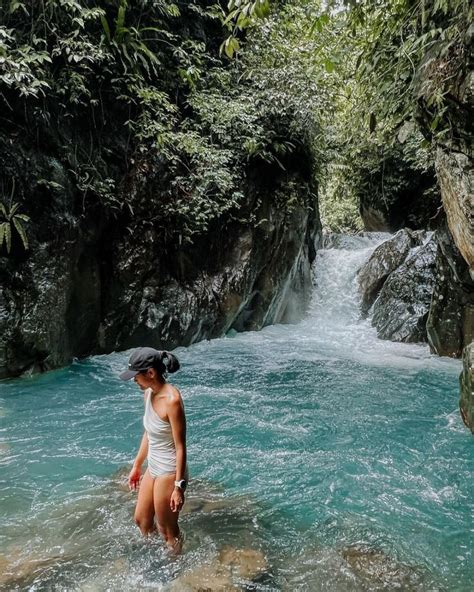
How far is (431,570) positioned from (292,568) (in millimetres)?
1059

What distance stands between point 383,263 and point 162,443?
490 inches

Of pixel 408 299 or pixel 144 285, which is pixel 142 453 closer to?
pixel 144 285

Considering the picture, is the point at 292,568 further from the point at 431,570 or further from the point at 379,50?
the point at 379,50

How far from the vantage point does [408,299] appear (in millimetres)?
12148

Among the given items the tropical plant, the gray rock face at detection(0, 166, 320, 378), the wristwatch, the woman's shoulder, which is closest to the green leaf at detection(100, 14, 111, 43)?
the gray rock face at detection(0, 166, 320, 378)

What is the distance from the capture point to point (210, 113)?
32.7ft

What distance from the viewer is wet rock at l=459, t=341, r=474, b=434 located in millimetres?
5559

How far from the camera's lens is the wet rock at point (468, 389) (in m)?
5.56

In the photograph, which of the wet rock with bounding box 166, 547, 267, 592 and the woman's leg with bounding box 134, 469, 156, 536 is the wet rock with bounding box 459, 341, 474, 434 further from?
the woman's leg with bounding box 134, 469, 156, 536

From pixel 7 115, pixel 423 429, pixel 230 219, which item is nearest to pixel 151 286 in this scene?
pixel 230 219

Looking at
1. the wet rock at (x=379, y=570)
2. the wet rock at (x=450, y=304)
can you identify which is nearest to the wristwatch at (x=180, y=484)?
the wet rock at (x=379, y=570)

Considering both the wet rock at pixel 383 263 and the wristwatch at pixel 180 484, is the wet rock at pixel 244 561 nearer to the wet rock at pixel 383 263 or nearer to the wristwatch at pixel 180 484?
the wristwatch at pixel 180 484

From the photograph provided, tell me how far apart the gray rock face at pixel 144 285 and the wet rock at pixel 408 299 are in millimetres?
2999

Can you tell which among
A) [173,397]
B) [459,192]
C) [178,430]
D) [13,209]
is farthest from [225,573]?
[13,209]
